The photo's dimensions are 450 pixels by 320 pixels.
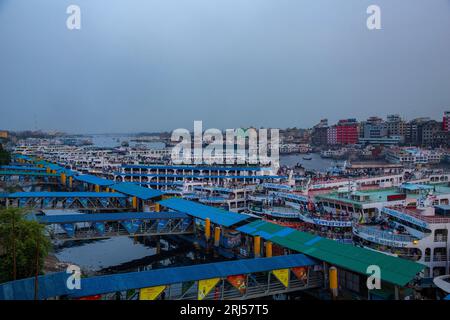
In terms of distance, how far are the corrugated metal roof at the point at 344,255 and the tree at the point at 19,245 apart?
3870 mm

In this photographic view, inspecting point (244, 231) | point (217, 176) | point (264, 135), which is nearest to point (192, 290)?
point (244, 231)

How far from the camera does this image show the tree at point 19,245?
19.9ft

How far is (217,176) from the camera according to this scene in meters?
18.1

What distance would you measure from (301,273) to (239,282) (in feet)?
3.71

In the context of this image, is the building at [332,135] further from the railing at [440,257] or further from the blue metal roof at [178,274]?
the blue metal roof at [178,274]

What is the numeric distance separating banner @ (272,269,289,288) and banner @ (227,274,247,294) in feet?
1.58

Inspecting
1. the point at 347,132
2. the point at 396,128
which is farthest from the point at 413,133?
the point at 347,132

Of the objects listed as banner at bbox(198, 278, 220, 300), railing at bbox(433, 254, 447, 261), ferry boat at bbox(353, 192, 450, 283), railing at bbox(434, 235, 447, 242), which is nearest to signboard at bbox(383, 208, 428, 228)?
ferry boat at bbox(353, 192, 450, 283)

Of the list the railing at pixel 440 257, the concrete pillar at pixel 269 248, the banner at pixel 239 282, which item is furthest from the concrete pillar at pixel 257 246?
the railing at pixel 440 257

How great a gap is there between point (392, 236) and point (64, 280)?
17.5 ft

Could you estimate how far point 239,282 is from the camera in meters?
5.92

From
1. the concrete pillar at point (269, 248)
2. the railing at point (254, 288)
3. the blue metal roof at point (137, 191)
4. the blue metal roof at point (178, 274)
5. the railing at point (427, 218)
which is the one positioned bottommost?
the railing at point (254, 288)

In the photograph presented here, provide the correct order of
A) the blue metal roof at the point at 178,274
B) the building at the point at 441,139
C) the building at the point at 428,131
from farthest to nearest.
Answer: the building at the point at 428,131 → the building at the point at 441,139 → the blue metal roof at the point at 178,274

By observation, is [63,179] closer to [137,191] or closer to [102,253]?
[137,191]
